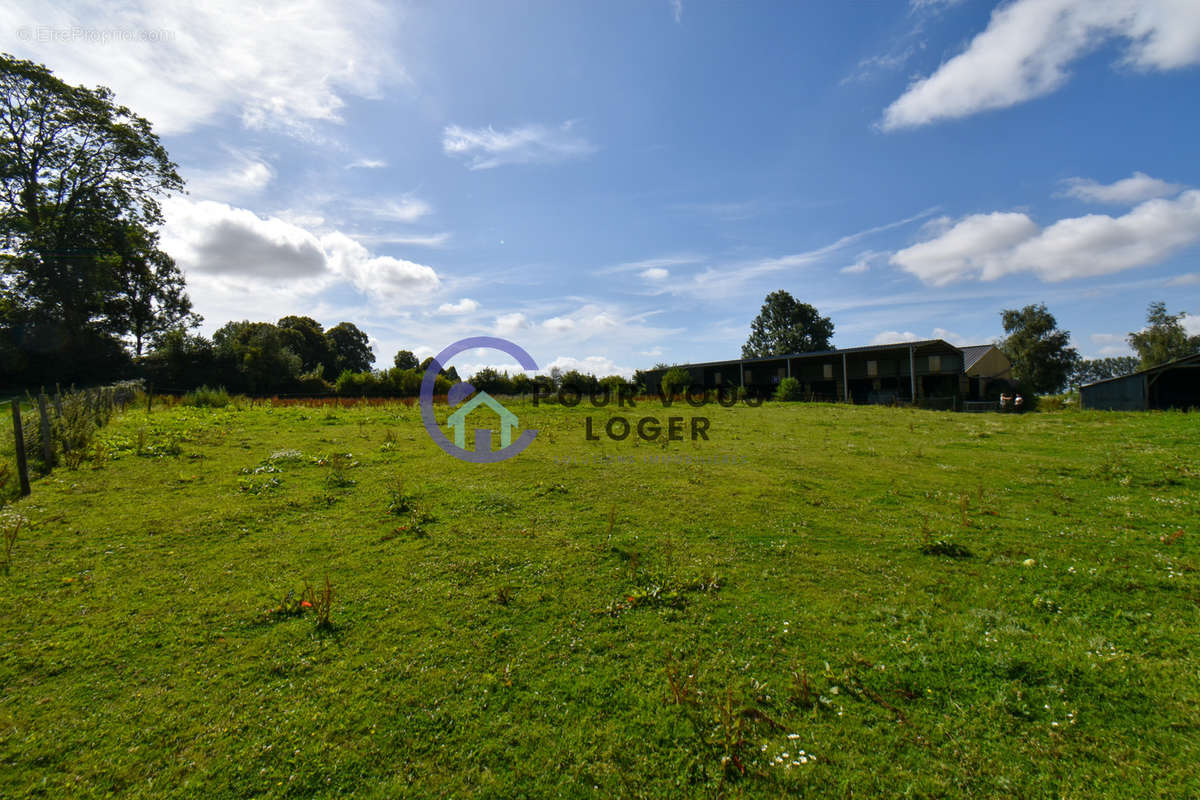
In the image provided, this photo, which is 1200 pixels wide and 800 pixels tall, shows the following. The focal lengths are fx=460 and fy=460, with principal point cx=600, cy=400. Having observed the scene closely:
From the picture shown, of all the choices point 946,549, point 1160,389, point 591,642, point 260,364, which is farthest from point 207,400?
point 1160,389

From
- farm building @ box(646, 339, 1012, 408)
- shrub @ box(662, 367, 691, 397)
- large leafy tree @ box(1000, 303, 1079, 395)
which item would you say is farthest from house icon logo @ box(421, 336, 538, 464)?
large leafy tree @ box(1000, 303, 1079, 395)

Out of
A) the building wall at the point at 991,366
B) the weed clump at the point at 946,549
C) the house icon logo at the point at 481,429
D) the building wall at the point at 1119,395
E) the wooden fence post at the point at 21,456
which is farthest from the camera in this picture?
the building wall at the point at 991,366

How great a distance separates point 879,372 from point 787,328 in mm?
39085

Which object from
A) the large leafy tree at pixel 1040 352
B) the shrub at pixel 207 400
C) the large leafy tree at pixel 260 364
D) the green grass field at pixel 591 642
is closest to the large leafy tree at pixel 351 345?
the large leafy tree at pixel 260 364

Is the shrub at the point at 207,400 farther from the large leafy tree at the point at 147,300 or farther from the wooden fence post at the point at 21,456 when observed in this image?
the large leafy tree at the point at 147,300

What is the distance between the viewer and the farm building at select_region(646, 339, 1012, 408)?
3966 centimetres

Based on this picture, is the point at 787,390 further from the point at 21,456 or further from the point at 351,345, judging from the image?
the point at 351,345

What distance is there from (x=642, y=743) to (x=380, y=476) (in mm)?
8462

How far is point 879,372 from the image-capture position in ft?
136

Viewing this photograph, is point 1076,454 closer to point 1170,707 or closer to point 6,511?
point 1170,707

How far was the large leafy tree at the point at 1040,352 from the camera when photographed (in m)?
56.0

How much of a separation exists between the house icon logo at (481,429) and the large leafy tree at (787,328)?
63919 millimetres

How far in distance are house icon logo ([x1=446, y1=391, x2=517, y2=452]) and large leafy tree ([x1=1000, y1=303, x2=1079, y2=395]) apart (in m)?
63.7

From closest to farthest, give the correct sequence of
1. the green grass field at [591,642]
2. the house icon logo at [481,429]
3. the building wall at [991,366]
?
the green grass field at [591,642], the house icon logo at [481,429], the building wall at [991,366]
